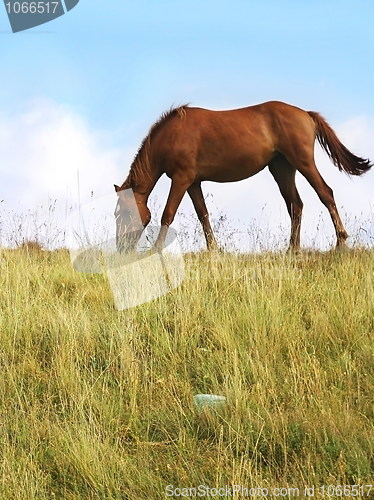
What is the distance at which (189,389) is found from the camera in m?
3.67

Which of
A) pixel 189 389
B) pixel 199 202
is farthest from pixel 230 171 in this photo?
pixel 189 389

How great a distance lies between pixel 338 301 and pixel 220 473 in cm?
251

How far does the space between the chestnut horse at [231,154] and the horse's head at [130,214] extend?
0.05ft

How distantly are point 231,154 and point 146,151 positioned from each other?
1278 mm

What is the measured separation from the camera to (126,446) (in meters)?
3.29

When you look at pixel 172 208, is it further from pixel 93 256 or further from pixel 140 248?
pixel 93 256

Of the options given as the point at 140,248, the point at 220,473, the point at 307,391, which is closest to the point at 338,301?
the point at 307,391

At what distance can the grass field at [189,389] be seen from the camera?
291 cm

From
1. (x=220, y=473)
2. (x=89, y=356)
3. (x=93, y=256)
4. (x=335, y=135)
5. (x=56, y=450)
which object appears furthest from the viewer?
(x=335, y=135)

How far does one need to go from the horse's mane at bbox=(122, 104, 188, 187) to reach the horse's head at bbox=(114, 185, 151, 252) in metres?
0.24

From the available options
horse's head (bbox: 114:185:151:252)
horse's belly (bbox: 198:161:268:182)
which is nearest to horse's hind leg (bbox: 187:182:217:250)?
horse's belly (bbox: 198:161:268:182)

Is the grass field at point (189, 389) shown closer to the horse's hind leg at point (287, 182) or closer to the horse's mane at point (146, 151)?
the horse's mane at point (146, 151)

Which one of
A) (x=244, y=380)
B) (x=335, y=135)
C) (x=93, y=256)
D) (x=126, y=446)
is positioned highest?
(x=335, y=135)

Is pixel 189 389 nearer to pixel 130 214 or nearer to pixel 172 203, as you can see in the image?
pixel 172 203
